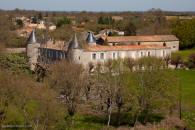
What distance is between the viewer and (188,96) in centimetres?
2683

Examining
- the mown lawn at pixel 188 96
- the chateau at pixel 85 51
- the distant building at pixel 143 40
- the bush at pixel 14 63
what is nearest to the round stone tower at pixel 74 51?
the chateau at pixel 85 51

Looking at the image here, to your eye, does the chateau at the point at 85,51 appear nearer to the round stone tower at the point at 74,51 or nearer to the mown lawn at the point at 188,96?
the round stone tower at the point at 74,51

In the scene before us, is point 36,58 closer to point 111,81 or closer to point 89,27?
point 111,81

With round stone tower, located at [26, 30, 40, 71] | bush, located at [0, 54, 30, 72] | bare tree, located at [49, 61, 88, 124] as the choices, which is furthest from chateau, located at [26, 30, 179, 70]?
bare tree, located at [49, 61, 88, 124]

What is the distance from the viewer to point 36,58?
3812cm

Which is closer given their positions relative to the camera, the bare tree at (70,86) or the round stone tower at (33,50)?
the bare tree at (70,86)

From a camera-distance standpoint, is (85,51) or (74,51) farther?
(85,51)

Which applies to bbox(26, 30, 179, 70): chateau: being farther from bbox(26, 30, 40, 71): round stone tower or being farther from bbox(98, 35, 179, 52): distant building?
bbox(98, 35, 179, 52): distant building

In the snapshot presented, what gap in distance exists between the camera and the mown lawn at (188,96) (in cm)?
2167

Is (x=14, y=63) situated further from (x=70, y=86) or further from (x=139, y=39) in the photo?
(x=139, y=39)

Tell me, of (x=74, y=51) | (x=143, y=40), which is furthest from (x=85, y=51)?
(x=143, y=40)

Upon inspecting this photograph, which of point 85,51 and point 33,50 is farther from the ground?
point 85,51

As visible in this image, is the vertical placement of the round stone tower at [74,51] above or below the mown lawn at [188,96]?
above

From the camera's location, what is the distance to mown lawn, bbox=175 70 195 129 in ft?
71.1
